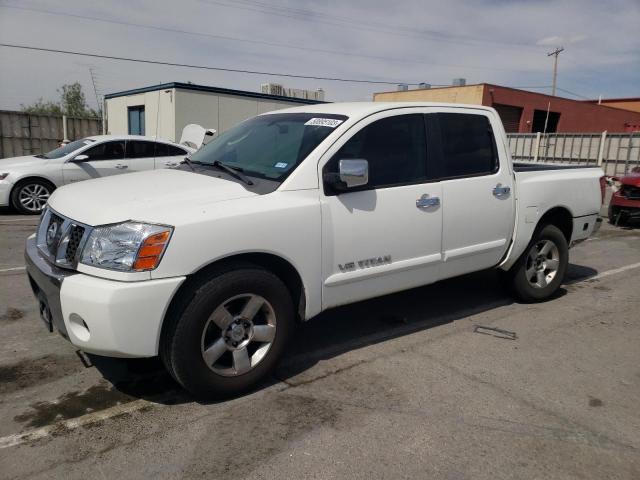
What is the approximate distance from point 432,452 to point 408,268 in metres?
1.54

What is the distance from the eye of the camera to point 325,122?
12.7 ft

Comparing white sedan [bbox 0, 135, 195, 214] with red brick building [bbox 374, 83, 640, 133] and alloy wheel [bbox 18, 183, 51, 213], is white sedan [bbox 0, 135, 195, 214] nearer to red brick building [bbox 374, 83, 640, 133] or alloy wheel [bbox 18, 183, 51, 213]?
alloy wheel [bbox 18, 183, 51, 213]

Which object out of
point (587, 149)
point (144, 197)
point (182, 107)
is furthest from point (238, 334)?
point (587, 149)

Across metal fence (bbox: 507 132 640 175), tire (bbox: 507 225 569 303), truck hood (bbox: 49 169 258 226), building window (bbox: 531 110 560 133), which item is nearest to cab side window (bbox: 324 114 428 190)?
truck hood (bbox: 49 169 258 226)

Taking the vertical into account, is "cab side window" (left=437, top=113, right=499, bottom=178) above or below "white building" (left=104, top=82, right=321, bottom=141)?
below

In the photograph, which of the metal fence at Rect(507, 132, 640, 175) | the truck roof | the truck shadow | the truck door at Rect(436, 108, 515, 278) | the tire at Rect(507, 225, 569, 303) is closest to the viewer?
the truck shadow

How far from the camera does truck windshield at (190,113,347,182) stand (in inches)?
145

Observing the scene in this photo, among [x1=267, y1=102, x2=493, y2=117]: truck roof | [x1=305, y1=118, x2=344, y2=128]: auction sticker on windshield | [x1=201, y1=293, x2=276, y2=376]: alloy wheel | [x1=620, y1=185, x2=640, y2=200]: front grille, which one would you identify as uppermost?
[x1=267, y1=102, x2=493, y2=117]: truck roof

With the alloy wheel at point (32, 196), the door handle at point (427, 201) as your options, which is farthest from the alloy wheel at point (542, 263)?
the alloy wheel at point (32, 196)

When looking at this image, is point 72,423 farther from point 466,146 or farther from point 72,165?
point 72,165


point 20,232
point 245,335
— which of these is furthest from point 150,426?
point 20,232

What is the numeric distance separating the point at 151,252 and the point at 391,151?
198cm

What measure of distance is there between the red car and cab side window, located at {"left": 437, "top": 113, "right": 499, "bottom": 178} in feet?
23.7

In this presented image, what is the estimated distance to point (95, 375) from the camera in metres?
3.61
